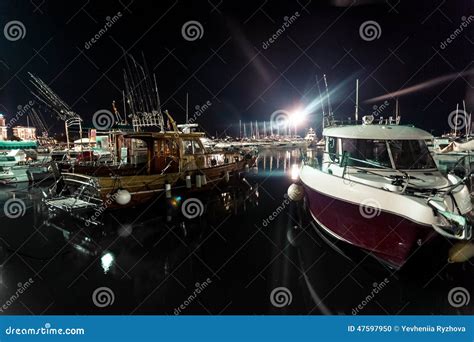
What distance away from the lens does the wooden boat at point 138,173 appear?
25.4 feet

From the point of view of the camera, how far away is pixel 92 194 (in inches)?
306

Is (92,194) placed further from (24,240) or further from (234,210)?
(234,210)

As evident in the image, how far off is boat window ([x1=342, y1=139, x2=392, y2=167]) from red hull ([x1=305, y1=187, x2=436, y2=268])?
1.25m

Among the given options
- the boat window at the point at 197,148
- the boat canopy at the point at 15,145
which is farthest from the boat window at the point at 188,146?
the boat canopy at the point at 15,145

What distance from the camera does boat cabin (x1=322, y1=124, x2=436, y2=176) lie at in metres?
5.57

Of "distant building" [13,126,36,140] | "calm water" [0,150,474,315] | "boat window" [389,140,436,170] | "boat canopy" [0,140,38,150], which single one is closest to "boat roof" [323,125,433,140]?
"boat window" [389,140,436,170]

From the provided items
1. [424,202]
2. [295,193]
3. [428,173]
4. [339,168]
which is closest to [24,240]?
[295,193]

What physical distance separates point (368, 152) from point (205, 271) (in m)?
4.44

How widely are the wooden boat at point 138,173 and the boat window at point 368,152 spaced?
5744 mm

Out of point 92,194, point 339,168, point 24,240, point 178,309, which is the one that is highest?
point 339,168

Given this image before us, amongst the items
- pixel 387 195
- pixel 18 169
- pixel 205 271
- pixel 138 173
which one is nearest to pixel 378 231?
pixel 387 195

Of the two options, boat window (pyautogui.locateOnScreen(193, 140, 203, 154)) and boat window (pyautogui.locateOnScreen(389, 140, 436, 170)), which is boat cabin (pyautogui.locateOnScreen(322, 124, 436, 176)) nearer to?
boat window (pyautogui.locateOnScreen(389, 140, 436, 170))

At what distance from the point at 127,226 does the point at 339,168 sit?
5.87 m

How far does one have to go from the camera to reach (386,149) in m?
5.64
